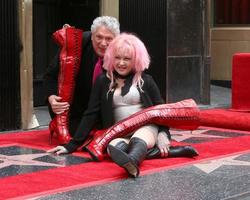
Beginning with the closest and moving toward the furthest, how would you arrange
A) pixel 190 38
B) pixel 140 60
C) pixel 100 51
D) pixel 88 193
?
pixel 88 193 < pixel 140 60 < pixel 100 51 < pixel 190 38

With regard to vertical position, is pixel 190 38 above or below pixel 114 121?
above

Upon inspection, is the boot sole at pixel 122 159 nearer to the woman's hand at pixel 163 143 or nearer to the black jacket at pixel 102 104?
the woman's hand at pixel 163 143

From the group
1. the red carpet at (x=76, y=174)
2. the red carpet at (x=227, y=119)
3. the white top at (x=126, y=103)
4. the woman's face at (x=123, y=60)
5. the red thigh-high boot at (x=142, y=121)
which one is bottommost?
the red carpet at (x=227, y=119)

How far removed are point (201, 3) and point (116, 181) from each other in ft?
21.4

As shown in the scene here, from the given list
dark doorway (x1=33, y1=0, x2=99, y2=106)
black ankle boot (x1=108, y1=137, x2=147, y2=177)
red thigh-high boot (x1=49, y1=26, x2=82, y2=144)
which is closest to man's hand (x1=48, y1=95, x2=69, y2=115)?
red thigh-high boot (x1=49, y1=26, x2=82, y2=144)

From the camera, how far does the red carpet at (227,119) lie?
8.72 metres

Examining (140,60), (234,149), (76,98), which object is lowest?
(234,149)

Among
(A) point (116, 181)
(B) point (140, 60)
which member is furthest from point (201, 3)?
(A) point (116, 181)

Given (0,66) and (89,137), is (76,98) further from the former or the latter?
(0,66)

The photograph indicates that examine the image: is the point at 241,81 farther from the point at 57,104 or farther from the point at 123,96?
the point at 123,96

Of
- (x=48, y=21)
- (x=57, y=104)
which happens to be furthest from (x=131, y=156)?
(x=48, y=21)

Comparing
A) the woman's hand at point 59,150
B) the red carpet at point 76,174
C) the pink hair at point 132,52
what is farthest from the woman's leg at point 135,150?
the woman's hand at point 59,150

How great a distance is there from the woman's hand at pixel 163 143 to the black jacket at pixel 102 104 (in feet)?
0.34

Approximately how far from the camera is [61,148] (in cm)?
Result: 632
